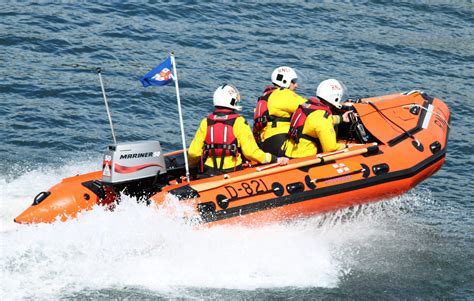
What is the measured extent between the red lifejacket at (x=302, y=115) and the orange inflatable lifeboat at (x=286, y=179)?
12.2 inches

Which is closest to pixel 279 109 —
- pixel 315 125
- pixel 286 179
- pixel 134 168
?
pixel 315 125

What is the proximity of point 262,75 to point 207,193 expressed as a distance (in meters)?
6.72

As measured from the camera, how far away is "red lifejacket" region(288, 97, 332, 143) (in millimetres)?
9805

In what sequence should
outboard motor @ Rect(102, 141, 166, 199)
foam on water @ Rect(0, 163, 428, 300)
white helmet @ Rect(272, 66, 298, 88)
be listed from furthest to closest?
white helmet @ Rect(272, 66, 298, 88) → outboard motor @ Rect(102, 141, 166, 199) → foam on water @ Rect(0, 163, 428, 300)

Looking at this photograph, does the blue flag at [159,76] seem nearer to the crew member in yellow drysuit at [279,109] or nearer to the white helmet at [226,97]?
the white helmet at [226,97]

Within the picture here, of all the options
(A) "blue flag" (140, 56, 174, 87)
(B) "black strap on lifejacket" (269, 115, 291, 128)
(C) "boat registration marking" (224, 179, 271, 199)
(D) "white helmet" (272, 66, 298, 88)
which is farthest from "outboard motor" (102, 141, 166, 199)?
(D) "white helmet" (272, 66, 298, 88)

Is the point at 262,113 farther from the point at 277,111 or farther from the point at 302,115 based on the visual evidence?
the point at 302,115

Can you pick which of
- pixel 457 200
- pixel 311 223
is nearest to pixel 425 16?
pixel 457 200

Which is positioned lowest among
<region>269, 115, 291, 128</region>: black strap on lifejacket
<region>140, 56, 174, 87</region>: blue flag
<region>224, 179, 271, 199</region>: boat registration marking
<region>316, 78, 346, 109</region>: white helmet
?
<region>224, 179, 271, 199</region>: boat registration marking

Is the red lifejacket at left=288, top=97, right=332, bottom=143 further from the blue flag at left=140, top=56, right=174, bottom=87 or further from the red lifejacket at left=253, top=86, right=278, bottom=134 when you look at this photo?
the blue flag at left=140, top=56, right=174, bottom=87

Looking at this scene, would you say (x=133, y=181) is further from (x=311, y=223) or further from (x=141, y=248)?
(x=311, y=223)

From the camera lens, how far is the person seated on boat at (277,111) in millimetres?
10211

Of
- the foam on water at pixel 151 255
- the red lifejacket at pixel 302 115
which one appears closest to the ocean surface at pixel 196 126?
the foam on water at pixel 151 255

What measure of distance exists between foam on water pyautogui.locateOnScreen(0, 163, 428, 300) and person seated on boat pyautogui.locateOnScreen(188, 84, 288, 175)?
77 cm
